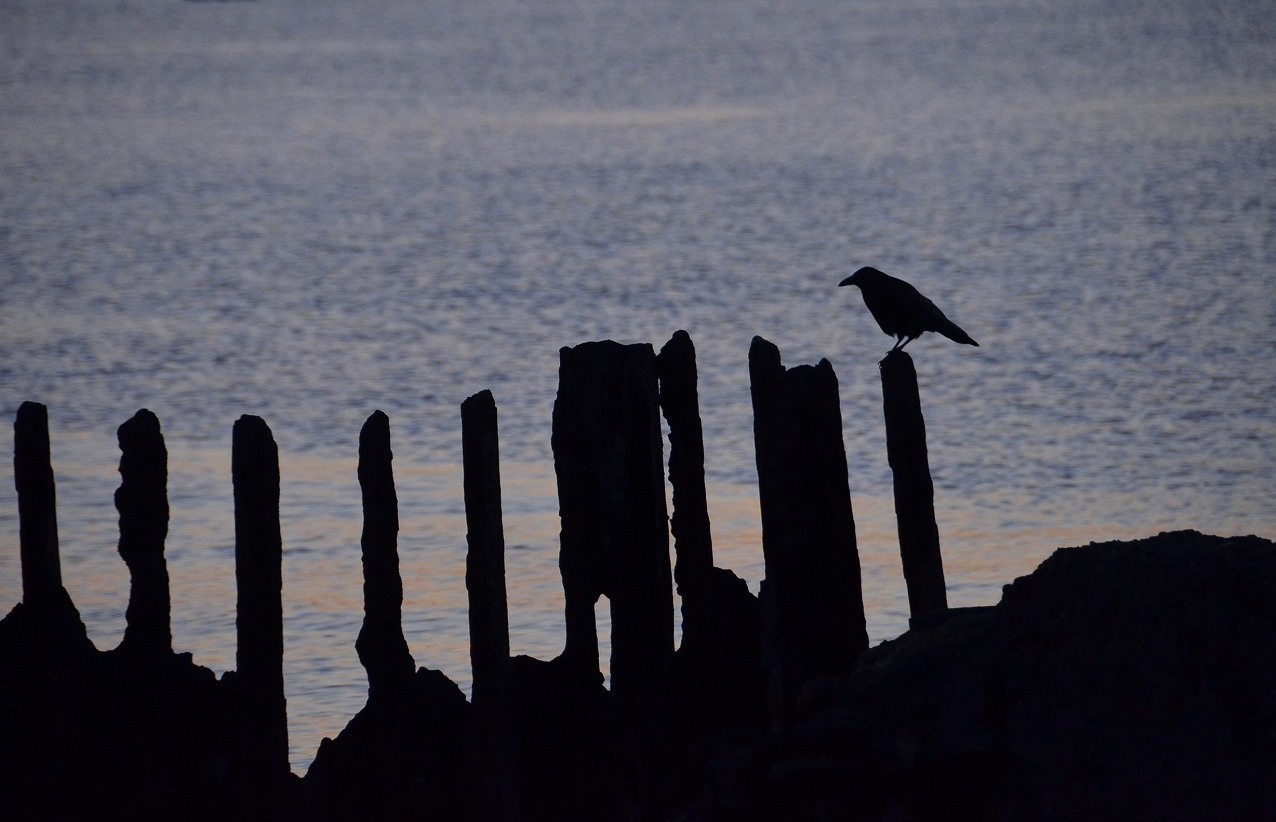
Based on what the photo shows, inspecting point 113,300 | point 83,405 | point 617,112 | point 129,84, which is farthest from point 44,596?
point 129,84

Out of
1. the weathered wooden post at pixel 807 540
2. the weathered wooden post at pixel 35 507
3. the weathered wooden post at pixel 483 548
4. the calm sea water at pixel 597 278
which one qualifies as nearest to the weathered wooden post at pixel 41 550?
the weathered wooden post at pixel 35 507

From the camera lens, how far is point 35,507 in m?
9.02

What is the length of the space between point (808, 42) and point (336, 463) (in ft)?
174

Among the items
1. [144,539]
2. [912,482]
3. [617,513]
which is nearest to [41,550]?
[144,539]

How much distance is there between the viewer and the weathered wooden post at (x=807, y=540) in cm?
788

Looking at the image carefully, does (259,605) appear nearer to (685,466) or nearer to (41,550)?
(41,550)

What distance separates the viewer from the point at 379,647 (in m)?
8.52

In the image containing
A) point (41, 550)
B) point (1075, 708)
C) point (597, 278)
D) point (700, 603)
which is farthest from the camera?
point (597, 278)

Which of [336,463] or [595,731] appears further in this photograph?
[336,463]

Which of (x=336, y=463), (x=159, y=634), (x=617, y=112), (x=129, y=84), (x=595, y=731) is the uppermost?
(x=129, y=84)

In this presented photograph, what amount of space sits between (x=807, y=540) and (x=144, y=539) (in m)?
2.87

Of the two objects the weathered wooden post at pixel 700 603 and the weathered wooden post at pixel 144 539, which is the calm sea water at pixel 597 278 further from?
the weathered wooden post at pixel 700 603

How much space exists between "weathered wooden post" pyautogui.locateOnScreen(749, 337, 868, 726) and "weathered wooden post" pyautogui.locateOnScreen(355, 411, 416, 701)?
160 centimetres

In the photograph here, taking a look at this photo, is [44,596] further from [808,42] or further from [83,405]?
[808,42]
